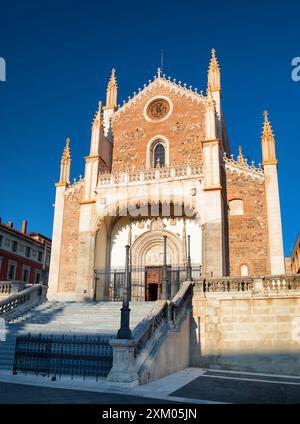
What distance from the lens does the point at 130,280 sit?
22.0 m

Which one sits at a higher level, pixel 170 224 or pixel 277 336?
pixel 170 224

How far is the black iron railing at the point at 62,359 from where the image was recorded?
1008 centimetres

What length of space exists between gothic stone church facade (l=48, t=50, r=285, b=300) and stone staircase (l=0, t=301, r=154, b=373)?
13.1 ft

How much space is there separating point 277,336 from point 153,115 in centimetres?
1734

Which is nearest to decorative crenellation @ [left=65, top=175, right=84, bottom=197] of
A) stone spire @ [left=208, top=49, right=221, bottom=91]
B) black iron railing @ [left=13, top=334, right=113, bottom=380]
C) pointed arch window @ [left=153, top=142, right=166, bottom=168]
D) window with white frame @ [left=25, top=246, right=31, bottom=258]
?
pointed arch window @ [left=153, top=142, right=166, bottom=168]

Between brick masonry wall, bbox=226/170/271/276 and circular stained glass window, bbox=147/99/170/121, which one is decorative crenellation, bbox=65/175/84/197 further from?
brick masonry wall, bbox=226/170/271/276

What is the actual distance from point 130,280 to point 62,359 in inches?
449

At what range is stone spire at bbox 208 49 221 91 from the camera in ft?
84.4

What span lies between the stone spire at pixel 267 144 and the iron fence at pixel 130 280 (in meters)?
7.16

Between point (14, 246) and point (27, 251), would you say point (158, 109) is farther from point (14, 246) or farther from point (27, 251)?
point (27, 251)

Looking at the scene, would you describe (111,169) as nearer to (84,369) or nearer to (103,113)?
(103,113)

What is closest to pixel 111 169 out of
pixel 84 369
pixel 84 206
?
pixel 84 206

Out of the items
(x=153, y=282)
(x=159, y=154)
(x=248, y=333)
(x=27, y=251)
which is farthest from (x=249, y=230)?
(x=27, y=251)

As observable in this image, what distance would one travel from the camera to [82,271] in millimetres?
21516
